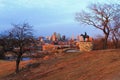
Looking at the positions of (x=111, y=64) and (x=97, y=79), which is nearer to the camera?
(x=97, y=79)

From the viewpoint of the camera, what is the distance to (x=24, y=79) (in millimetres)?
32969

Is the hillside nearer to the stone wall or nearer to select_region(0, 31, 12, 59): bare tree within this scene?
select_region(0, 31, 12, 59): bare tree

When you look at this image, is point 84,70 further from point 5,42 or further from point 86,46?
point 86,46

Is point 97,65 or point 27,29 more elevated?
point 27,29

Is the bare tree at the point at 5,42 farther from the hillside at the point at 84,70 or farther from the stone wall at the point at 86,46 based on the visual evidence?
the stone wall at the point at 86,46

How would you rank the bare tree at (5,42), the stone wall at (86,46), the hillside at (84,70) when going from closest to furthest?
the hillside at (84,70), the bare tree at (5,42), the stone wall at (86,46)

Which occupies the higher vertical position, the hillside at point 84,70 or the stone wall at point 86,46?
the stone wall at point 86,46

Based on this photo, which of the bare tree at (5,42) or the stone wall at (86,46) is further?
the stone wall at (86,46)

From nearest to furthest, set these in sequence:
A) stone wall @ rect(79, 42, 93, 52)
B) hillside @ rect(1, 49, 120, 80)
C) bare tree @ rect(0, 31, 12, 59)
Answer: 1. hillside @ rect(1, 49, 120, 80)
2. bare tree @ rect(0, 31, 12, 59)
3. stone wall @ rect(79, 42, 93, 52)

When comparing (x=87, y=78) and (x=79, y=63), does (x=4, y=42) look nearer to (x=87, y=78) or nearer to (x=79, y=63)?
(x=79, y=63)

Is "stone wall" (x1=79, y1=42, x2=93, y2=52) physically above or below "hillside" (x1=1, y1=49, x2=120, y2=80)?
above

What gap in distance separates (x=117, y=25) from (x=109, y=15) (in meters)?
2.66

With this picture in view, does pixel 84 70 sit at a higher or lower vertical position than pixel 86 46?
lower

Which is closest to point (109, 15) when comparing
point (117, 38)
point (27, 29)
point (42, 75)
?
point (117, 38)
